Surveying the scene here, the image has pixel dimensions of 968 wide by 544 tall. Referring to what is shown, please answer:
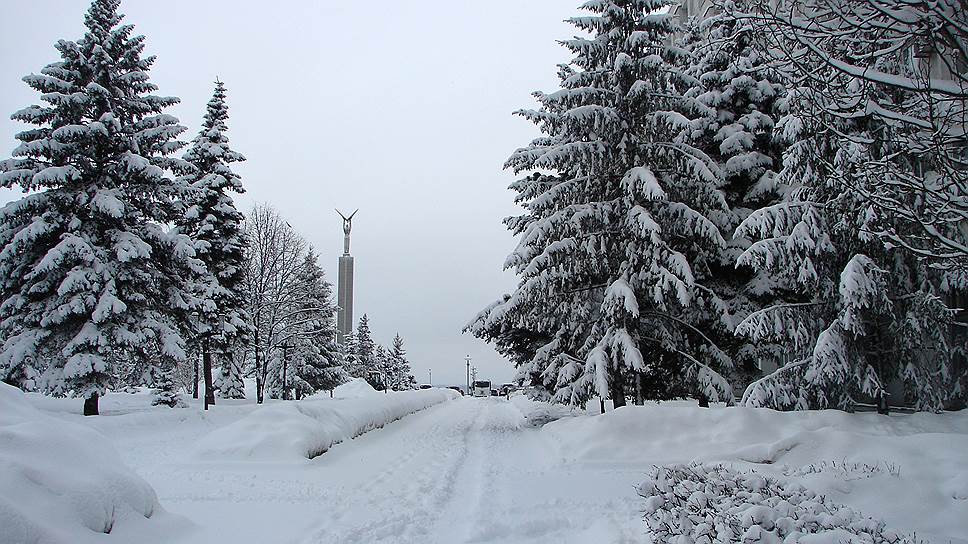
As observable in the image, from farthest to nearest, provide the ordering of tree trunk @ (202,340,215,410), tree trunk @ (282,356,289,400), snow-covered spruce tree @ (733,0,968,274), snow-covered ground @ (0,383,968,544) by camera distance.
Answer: tree trunk @ (282,356,289,400)
tree trunk @ (202,340,215,410)
snow-covered ground @ (0,383,968,544)
snow-covered spruce tree @ (733,0,968,274)

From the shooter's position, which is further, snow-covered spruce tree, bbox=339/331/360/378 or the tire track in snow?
snow-covered spruce tree, bbox=339/331/360/378

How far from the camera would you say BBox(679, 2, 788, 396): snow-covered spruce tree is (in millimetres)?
16547

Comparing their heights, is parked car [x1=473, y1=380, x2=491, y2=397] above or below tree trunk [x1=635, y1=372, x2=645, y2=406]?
below

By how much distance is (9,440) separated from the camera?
4.88 m

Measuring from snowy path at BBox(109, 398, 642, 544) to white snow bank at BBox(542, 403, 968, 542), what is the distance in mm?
1129

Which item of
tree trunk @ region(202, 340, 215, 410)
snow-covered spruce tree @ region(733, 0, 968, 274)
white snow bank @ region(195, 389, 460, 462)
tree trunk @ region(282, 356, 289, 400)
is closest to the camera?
snow-covered spruce tree @ region(733, 0, 968, 274)

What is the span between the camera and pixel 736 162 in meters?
17.4

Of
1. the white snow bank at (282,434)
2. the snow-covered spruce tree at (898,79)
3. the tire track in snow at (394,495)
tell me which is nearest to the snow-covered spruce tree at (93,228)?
the white snow bank at (282,434)

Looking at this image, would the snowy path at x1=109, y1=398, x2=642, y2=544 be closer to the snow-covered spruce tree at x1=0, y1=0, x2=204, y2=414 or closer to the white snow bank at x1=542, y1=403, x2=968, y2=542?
the white snow bank at x1=542, y1=403, x2=968, y2=542

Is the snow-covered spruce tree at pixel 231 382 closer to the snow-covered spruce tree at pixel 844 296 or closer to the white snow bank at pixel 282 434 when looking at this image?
the white snow bank at pixel 282 434

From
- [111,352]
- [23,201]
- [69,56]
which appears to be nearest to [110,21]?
[69,56]

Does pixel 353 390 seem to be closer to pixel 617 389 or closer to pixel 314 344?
pixel 314 344

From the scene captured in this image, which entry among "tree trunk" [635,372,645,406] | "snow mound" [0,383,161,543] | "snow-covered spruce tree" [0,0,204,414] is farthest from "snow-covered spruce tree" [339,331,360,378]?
"snow mound" [0,383,161,543]

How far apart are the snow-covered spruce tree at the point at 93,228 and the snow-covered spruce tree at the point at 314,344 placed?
1619 centimetres
